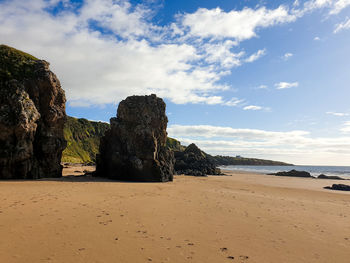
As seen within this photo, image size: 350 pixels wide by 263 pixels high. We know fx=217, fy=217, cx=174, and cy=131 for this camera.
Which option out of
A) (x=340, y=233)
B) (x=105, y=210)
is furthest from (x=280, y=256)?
(x=105, y=210)

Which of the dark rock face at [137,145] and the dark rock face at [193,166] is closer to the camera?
the dark rock face at [137,145]

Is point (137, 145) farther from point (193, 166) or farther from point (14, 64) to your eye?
point (193, 166)

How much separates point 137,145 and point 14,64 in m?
17.4

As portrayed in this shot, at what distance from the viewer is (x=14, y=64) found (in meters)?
25.6

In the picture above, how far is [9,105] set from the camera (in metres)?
22.5

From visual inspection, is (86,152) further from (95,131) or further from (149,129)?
Result: (149,129)

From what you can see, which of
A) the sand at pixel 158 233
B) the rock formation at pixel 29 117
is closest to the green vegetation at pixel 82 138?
the rock formation at pixel 29 117

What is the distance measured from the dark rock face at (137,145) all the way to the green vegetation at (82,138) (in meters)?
85.4

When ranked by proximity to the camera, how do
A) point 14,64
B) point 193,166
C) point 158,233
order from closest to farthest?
point 158,233 → point 14,64 → point 193,166

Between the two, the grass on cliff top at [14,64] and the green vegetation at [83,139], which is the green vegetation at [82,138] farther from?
the grass on cliff top at [14,64]

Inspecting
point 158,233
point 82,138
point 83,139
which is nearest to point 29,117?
point 158,233

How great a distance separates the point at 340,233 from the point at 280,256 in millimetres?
4975

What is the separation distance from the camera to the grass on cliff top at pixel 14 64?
24562 mm

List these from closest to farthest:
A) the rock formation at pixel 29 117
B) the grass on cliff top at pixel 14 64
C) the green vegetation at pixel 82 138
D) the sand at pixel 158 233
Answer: the sand at pixel 158 233
the rock formation at pixel 29 117
the grass on cliff top at pixel 14 64
the green vegetation at pixel 82 138
